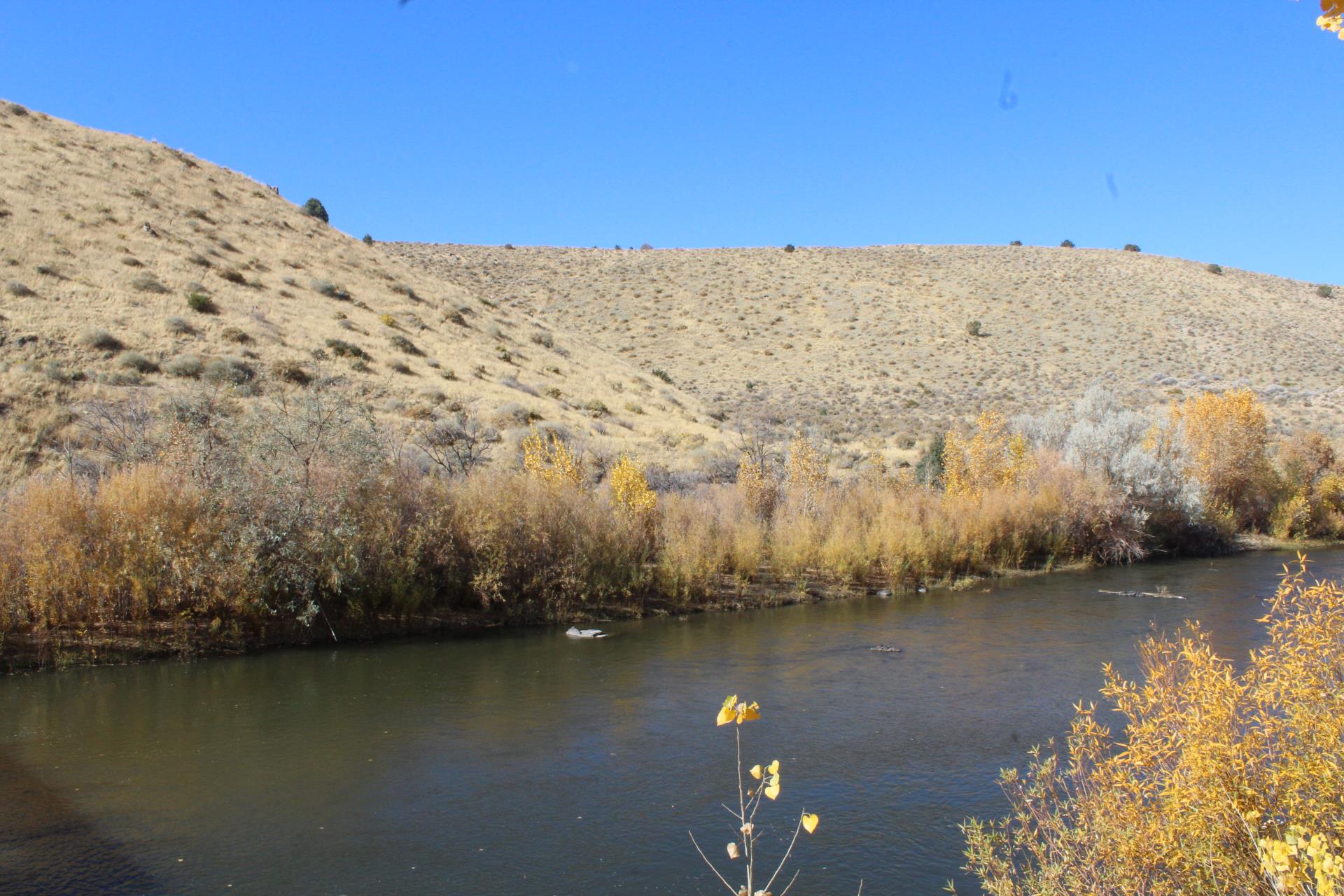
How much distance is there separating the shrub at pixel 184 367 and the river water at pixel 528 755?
18188 mm

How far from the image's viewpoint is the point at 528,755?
13055 mm

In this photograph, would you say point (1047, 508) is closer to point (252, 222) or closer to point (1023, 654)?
point (1023, 654)

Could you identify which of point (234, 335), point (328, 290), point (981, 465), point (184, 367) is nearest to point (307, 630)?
point (184, 367)

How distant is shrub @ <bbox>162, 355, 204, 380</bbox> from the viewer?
3338cm

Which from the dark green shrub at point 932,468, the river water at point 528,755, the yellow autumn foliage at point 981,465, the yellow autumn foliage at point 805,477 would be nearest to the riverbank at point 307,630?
the river water at point 528,755

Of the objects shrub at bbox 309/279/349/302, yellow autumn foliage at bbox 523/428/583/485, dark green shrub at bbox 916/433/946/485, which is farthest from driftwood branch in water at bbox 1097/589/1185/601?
shrub at bbox 309/279/349/302

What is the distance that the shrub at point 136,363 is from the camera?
107 feet

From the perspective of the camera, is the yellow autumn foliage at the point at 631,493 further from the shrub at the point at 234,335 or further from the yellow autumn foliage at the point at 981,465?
the shrub at the point at 234,335

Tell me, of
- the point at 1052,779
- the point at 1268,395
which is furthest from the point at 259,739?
the point at 1268,395

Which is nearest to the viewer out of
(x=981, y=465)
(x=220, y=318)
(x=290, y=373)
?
(x=981, y=465)

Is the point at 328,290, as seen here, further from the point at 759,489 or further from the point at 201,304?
the point at 759,489

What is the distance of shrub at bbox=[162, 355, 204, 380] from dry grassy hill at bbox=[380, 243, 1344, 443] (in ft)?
88.9

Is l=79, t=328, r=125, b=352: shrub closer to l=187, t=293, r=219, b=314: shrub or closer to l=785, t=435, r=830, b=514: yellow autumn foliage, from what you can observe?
l=187, t=293, r=219, b=314: shrub

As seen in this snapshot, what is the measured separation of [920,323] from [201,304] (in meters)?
49.2
